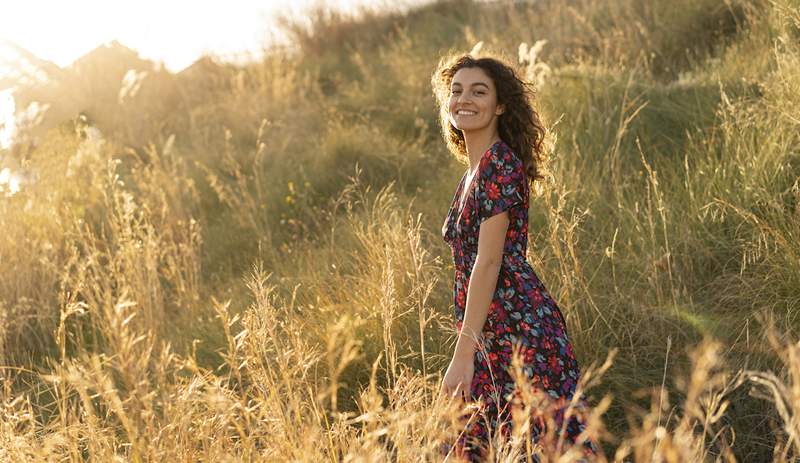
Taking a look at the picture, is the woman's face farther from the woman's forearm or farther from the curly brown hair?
the woman's forearm

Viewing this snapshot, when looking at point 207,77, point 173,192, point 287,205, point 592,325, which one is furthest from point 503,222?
point 207,77

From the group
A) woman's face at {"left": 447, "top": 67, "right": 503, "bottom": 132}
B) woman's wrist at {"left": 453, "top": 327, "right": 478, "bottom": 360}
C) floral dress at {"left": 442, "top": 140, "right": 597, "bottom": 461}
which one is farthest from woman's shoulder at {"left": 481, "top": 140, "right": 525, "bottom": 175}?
woman's wrist at {"left": 453, "top": 327, "right": 478, "bottom": 360}

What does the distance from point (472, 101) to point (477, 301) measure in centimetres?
72

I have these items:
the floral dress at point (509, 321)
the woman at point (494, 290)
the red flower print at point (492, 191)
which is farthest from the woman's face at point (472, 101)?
the red flower print at point (492, 191)

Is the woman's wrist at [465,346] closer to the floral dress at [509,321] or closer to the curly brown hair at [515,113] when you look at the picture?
the floral dress at [509,321]

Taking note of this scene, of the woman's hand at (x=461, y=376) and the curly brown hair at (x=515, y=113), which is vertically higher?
the curly brown hair at (x=515, y=113)

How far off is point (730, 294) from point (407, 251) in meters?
1.39

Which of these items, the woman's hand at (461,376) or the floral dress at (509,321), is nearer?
the woman's hand at (461,376)

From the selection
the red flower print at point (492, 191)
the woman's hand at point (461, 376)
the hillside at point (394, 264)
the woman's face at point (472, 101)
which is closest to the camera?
the hillside at point (394, 264)

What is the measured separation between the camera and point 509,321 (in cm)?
256

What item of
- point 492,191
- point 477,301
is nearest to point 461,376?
point 477,301

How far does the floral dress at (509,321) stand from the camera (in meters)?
2.52

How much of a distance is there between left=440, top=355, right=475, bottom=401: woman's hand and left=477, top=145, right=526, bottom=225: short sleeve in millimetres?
445

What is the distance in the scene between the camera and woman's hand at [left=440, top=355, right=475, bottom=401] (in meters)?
2.40
